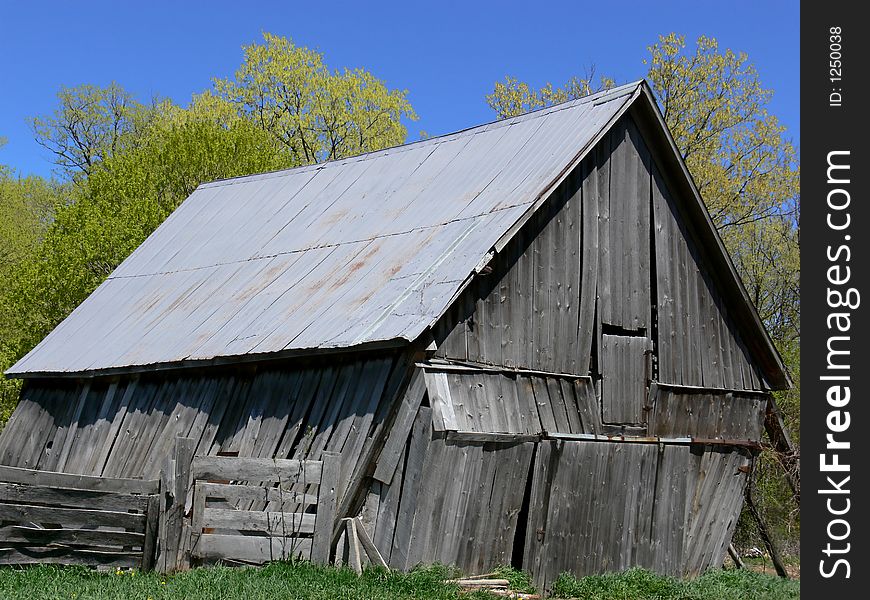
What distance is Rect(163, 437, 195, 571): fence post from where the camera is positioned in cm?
1214

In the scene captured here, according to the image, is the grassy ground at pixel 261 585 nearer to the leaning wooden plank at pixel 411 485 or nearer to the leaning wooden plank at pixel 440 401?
the leaning wooden plank at pixel 411 485

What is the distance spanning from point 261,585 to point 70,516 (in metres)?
2.58

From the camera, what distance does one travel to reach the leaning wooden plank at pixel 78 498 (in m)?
12.0

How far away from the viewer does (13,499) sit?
1198cm

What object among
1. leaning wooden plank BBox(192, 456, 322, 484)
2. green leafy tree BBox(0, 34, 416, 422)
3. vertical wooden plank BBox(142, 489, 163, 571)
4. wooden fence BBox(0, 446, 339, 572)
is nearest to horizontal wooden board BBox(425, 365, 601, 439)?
leaning wooden plank BBox(192, 456, 322, 484)

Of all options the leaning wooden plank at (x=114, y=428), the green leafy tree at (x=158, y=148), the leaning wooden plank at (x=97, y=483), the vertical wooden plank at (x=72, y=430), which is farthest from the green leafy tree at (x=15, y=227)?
the leaning wooden plank at (x=97, y=483)

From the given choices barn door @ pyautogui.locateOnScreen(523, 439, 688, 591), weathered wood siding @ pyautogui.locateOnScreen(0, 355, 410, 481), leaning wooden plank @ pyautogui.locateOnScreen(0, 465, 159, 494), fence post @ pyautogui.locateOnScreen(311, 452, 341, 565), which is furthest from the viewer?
barn door @ pyautogui.locateOnScreen(523, 439, 688, 591)

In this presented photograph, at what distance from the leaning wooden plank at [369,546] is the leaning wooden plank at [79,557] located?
2676mm

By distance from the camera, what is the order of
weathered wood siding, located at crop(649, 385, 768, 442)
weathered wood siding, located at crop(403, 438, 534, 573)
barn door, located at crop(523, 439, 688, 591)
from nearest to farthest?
weathered wood siding, located at crop(403, 438, 534, 573), barn door, located at crop(523, 439, 688, 591), weathered wood siding, located at crop(649, 385, 768, 442)

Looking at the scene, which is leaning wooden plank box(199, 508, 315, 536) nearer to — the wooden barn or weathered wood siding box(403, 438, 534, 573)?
the wooden barn

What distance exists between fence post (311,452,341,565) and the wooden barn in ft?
2.08

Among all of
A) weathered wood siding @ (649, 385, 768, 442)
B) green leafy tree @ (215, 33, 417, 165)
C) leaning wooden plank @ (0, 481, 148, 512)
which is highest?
green leafy tree @ (215, 33, 417, 165)
